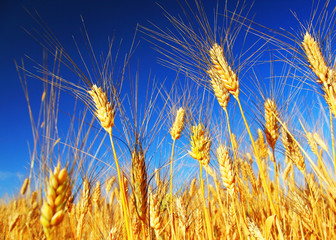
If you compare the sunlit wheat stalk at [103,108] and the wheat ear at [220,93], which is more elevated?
the wheat ear at [220,93]

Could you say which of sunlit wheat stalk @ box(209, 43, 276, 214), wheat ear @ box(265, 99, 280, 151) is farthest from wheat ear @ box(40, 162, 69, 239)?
wheat ear @ box(265, 99, 280, 151)

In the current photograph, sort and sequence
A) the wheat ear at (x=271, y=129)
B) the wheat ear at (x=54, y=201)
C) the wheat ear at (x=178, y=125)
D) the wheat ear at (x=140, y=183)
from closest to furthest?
the wheat ear at (x=54, y=201) < the wheat ear at (x=140, y=183) < the wheat ear at (x=271, y=129) < the wheat ear at (x=178, y=125)

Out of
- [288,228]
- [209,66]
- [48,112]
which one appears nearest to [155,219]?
[48,112]

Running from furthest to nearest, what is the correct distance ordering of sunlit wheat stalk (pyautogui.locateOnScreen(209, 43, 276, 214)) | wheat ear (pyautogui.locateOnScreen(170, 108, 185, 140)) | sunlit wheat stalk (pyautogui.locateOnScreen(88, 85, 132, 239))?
1. wheat ear (pyautogui.locateOnScreen(170, 108, 185, 140))
2. sunlit wheat stalk (pyautogui.locateOnScreen(209, 43, 276, 214))
3. sunlit wheat stalk (pyautogui.locateOnScreen(88, 85, 132, 239))

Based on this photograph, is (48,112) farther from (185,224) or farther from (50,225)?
(185,224)

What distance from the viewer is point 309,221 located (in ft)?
7.42

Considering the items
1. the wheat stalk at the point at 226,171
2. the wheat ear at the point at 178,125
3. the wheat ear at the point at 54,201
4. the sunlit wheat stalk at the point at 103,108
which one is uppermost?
the wheat ear at the point at 178,125

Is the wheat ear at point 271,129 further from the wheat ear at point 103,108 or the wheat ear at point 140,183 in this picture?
the wheat ear at point 103,108

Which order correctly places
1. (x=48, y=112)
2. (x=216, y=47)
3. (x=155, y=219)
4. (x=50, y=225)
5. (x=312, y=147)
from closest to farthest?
1. (x=50, y=225)
2. (x=48, y=112)
3. (x=155, y=219)
4. (x=216, y=47)
5. (x=312, y=147)

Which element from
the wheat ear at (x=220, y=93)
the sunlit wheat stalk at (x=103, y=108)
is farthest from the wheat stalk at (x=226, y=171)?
the sunlit wheat stalk at (x=103, y=108)

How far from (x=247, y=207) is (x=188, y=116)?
155cm

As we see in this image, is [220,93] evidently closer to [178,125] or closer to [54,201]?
[178,125]

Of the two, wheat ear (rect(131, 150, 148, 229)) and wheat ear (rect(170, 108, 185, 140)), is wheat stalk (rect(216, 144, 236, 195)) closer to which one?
wheat ear (rect(170, 108, 185, 140))

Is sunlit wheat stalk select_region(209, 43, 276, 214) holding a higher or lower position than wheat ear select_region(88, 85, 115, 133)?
higher
